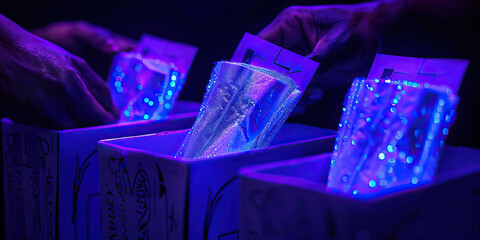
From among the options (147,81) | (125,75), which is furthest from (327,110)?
(125,75)

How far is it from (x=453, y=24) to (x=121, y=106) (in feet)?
2.72

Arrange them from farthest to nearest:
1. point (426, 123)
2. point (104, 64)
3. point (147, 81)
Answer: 1. point (104, 64)
2. point (147, 81)
3. point (426, 123)

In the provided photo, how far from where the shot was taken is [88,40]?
4.98 ft

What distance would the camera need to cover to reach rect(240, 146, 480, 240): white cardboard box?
516 mm

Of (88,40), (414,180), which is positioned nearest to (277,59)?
(414,180)

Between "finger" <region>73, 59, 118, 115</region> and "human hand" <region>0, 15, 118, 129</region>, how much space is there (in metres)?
0.03

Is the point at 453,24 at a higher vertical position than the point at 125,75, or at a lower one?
higher

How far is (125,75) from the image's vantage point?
1.27 meters

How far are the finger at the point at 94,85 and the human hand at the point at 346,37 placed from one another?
470 mm

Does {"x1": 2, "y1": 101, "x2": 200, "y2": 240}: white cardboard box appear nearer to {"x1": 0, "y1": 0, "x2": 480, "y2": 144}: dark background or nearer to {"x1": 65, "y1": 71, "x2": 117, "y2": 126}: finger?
{"x1": 65, "y1": 71, "x2": 117, "y2": 126}: finger

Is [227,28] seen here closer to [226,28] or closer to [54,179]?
[226,28]

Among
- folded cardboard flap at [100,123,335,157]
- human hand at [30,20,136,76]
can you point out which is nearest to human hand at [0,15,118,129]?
folded cardboard flap at [100,123,335,157]

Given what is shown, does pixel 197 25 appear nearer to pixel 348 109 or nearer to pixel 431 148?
pixel 348 109

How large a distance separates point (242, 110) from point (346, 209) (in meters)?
0.35
